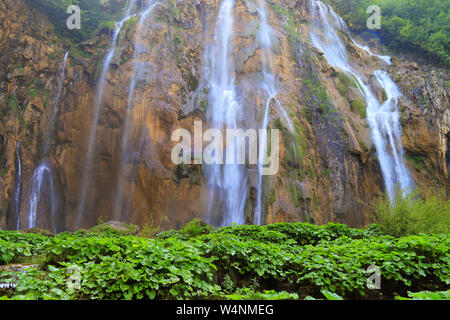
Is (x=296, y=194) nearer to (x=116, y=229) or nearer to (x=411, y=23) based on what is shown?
(x=116, y=229)

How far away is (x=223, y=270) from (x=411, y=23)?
36004mm

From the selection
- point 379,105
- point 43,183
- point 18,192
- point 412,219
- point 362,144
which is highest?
point 379,105

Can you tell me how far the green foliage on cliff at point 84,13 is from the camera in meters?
22.7

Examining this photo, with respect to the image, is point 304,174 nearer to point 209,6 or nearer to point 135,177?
point 135,177

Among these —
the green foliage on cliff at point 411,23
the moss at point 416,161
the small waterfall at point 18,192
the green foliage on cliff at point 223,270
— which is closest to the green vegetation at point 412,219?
the green foliage on cliff at point 223,270

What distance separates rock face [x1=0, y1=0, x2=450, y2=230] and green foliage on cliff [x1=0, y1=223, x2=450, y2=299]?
416 inches

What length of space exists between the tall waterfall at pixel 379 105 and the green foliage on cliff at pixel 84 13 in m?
17.3

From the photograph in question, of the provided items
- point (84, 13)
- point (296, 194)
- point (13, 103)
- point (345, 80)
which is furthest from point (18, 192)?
point (345, 80)

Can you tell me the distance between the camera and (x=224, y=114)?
1997 cm

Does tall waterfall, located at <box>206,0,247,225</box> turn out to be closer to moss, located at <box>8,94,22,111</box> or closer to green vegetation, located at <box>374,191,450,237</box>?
green vegetation, located at <box>374,191,450,237</box>

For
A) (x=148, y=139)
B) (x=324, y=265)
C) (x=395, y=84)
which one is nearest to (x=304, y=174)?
(x=148, y=139)

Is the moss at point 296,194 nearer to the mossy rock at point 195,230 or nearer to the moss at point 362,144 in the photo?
the moss at point 362,144

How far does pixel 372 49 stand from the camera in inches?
1201

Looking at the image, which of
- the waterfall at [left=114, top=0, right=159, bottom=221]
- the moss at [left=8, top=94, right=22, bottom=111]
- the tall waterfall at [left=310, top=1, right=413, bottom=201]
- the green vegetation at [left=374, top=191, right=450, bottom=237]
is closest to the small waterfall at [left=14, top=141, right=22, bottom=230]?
the moss at [left=8, top=94, right=22, bottom=111]
